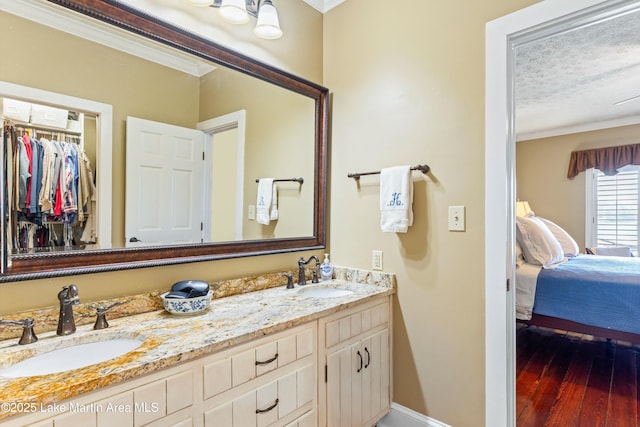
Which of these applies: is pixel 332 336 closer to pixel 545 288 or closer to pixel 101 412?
pixel 101 412

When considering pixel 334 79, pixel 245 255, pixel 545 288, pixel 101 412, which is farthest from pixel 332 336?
pixel 545 288

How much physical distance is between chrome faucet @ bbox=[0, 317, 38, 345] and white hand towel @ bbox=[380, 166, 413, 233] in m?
1.50

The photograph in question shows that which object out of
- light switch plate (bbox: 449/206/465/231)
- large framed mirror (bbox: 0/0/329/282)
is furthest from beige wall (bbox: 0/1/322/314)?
light switch plate (bbox: 449/206/465/231)

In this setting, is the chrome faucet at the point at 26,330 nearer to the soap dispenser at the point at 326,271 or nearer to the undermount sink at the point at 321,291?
the undermount sink at the point at 321,291

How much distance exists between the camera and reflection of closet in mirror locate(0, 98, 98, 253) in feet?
3.63

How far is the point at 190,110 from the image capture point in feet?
5.19

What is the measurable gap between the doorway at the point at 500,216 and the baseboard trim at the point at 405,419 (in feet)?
→ 0.99

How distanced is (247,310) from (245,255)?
39 cm

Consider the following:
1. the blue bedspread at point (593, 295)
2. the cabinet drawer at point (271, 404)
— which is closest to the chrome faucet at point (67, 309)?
the cabinet drawer at point (271, 404)

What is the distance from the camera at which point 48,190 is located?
3.88 feet

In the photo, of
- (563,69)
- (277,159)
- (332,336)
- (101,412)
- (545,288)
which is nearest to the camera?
(101,412)

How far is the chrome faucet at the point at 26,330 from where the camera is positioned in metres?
1.02

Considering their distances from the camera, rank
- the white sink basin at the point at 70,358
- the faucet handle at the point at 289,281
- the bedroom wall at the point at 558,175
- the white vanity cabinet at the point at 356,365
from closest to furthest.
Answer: the white sink basin at the point at 70,358, the white vanity cabinet at the point at 356,365, the faucet handle at the point at 289,281, the bedroom wall at the point at 558,175

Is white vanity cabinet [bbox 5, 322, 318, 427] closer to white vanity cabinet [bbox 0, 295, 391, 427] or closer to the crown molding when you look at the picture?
white vanity cabinet [bbox 0, 295, 391, 427]
